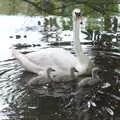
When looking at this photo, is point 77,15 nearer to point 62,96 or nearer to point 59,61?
point 59,61

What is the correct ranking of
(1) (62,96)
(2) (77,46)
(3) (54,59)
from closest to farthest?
(1) (62,96)
(3) (54,59)
(2) (77,46)

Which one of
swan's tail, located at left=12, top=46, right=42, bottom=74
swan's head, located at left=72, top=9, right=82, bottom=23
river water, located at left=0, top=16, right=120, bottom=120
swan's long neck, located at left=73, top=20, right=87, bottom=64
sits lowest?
river water, located at left=0, top=16, right=120, bottom=120

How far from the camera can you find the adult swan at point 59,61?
8406 millimetres

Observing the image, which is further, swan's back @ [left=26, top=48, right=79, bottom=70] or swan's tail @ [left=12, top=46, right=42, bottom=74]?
swan's tail @ [left=12, top=46, right=42, bottom=74]

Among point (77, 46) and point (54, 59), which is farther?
point (77, 46)

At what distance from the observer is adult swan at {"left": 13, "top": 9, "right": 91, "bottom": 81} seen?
8.41m

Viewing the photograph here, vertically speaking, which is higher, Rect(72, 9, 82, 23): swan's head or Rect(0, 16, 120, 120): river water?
Rect(72, 9, 82, 23): swan's head

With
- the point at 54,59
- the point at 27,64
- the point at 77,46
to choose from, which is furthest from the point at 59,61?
the point at 27,64

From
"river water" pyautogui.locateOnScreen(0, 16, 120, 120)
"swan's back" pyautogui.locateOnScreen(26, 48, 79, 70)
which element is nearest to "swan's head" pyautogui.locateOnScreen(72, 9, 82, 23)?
"swan's back" pyautogui.locateOnScreen(26, 48, 79, 70)

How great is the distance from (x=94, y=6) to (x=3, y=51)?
3.43m

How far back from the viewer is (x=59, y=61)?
869 centimetres

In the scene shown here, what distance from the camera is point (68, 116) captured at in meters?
6.28

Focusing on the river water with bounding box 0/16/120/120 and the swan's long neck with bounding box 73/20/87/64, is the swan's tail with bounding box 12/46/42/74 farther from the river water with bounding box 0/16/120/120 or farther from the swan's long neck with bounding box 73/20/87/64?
the swan's long neck with bounding box 73/20/87/64

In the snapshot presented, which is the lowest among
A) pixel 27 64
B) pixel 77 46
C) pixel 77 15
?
pixel 27 64
